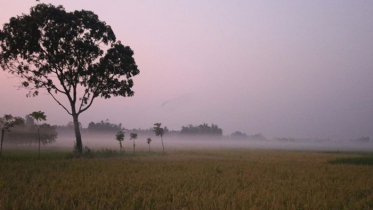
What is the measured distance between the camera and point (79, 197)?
7.68 m

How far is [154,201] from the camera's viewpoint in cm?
762

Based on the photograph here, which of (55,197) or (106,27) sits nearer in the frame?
(55,197)

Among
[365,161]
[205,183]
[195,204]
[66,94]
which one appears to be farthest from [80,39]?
[365,161]

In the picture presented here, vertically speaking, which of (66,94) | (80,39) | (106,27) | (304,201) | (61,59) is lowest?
(304,201)

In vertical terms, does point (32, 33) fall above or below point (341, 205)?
above

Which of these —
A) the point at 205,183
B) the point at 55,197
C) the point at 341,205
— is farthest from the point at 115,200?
the point at 341,205

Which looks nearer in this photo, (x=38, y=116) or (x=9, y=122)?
(x=38, y=116)

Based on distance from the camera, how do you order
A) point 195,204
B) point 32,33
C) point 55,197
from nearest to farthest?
point 195,204 < point 55,197 < point 32,33

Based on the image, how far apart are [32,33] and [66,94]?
6497mm

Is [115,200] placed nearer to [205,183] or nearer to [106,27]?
[205,183]

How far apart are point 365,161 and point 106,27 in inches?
1196

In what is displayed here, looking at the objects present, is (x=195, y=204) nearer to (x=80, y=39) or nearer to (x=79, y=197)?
(x=79, y=197)

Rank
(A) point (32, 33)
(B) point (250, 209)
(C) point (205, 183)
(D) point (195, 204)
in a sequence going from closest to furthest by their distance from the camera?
(B) point (250, 209), (D) point (195, 204), (C) point (205, 183), (A) point (32, 33)

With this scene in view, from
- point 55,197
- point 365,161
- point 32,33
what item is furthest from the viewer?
point 365,161
